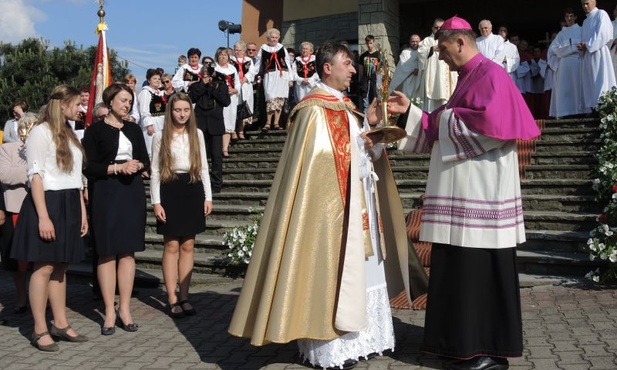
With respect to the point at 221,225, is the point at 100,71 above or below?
above

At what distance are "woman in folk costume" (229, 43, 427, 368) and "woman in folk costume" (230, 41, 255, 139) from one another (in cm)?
814

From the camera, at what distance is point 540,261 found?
308 inches

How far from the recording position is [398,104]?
16.6ft

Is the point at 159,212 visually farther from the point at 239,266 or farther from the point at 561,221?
the point at 561,221

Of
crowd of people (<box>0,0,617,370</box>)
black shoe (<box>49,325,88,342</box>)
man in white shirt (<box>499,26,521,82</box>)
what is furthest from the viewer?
man in white shirt (<box>499,26,521,82</box>)

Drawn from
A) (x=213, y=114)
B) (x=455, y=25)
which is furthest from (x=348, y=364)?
(x=213, y=114)

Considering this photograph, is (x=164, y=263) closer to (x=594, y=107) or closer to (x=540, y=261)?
(x=540, y=261)

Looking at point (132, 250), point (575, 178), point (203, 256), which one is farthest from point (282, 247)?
point (575, 178)

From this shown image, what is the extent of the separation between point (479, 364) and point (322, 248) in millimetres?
1219

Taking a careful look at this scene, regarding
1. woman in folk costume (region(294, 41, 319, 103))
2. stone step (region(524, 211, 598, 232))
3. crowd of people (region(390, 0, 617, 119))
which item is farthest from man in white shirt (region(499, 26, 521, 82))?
stone step (region(524, 211, 598, 232))

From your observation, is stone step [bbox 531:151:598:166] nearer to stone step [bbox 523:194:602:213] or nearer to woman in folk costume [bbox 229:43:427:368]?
stone step [bbox 523:194:602:213]

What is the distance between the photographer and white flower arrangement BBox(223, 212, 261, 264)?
8.59 metres

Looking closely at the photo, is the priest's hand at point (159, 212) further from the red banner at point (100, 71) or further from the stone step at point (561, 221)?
the red banner at point (100, 71)

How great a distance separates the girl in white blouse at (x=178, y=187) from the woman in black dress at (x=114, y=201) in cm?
28
